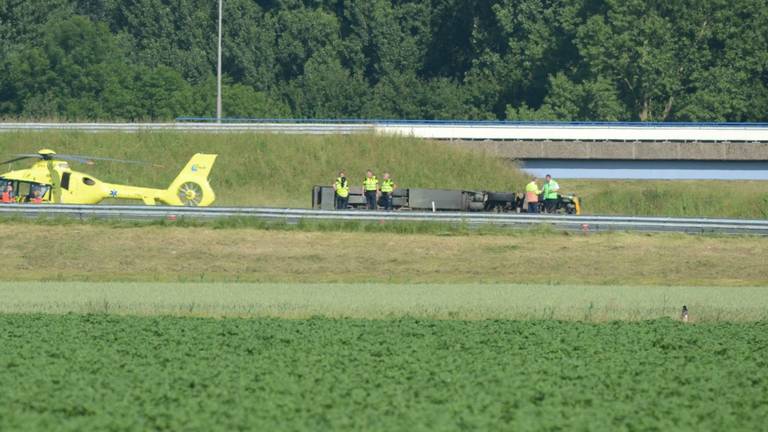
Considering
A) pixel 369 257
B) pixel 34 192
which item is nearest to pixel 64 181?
pixel 34 192

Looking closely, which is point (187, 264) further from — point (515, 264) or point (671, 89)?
point (671, 89)

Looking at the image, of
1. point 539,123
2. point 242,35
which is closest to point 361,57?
point 242,35

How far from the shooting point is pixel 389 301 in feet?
99.9

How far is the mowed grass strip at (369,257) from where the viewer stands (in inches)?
1414

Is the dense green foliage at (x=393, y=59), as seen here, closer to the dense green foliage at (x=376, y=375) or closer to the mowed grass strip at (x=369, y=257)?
the mowed grass strip at (x=369, y=257)

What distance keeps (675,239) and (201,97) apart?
52777 millimetres

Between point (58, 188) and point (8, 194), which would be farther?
point (58, 188)

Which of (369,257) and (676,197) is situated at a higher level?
(676,197)

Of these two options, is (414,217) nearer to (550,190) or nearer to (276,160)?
(550,190)

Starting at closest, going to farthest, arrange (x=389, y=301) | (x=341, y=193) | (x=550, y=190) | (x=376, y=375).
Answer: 1. (x=376, y=375)
2. (x=389, y=301)
3. (x=550, y=190)
4. (x=341, y=193)

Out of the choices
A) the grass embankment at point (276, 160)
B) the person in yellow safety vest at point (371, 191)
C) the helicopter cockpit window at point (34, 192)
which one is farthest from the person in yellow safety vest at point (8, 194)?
the grass embankment at point (276, 160)

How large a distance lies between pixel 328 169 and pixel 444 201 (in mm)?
11853

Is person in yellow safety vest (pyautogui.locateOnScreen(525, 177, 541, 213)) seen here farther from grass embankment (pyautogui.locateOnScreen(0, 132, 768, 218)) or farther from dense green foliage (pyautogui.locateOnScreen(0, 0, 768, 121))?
dense green foliage (pyautogui.locateOnScreen(0, 0, 768, 121))

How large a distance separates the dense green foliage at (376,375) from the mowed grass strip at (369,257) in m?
9.47
